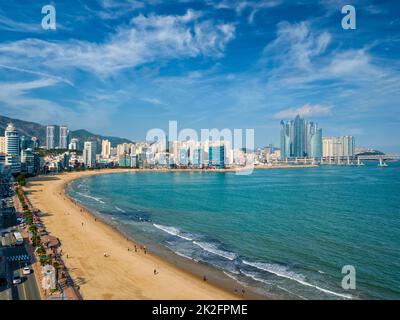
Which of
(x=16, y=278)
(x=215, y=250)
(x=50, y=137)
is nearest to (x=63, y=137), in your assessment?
(x=50, y=137)

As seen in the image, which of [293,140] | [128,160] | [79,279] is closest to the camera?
[79,279]

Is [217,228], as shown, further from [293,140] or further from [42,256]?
[293,140]

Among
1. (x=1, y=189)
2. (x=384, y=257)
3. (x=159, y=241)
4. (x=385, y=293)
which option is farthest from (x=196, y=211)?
(x=1, y=189)

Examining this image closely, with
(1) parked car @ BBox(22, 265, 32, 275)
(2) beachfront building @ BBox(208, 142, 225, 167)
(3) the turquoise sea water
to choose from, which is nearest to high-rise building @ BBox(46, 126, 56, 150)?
(2) beachfront building @ BBox(208, 142, 225, 167)

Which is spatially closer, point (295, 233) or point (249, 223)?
point (295, 233)

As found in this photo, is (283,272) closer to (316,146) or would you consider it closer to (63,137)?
(63,137)

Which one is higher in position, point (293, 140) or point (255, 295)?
point (293, 140)

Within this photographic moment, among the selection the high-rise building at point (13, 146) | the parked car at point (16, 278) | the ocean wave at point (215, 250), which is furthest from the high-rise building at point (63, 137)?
the parked car at point (16, 278)
